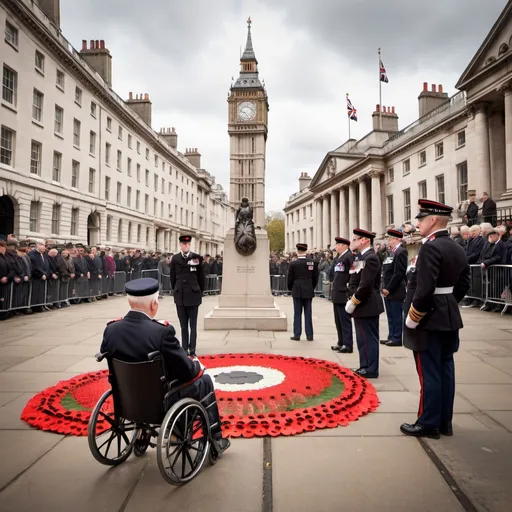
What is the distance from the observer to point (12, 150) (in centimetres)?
2244

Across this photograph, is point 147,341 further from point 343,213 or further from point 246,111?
point 246,111

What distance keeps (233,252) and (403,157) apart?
30.9 metres

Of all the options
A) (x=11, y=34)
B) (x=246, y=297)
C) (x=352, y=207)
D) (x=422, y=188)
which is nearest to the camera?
(x=246, y=297)

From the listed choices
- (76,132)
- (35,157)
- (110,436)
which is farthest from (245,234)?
(76,132)

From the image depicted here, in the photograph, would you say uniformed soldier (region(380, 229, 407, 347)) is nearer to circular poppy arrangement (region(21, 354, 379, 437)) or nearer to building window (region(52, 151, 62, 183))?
circular poppy arrangement (region(21, 354, 379, 437))

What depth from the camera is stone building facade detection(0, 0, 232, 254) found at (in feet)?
74.2

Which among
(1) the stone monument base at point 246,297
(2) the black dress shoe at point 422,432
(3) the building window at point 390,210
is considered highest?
(3) the building window at point 390,210

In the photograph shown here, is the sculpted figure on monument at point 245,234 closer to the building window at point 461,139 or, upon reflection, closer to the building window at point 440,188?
the building window at point 461,139

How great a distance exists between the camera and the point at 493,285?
11.7 meters

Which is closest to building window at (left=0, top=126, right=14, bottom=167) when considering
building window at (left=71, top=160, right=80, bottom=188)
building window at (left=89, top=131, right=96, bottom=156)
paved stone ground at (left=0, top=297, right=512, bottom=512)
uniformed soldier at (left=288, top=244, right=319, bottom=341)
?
building window at (left=71, top=160, right=80, bottom=188)

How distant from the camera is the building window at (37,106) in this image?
24.7 m

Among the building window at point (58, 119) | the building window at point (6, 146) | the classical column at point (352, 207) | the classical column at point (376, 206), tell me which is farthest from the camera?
the classical column at point (352, 207)

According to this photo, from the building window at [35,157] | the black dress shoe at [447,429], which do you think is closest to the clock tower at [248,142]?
the building window at [35,157]

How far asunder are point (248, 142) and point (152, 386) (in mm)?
68309
